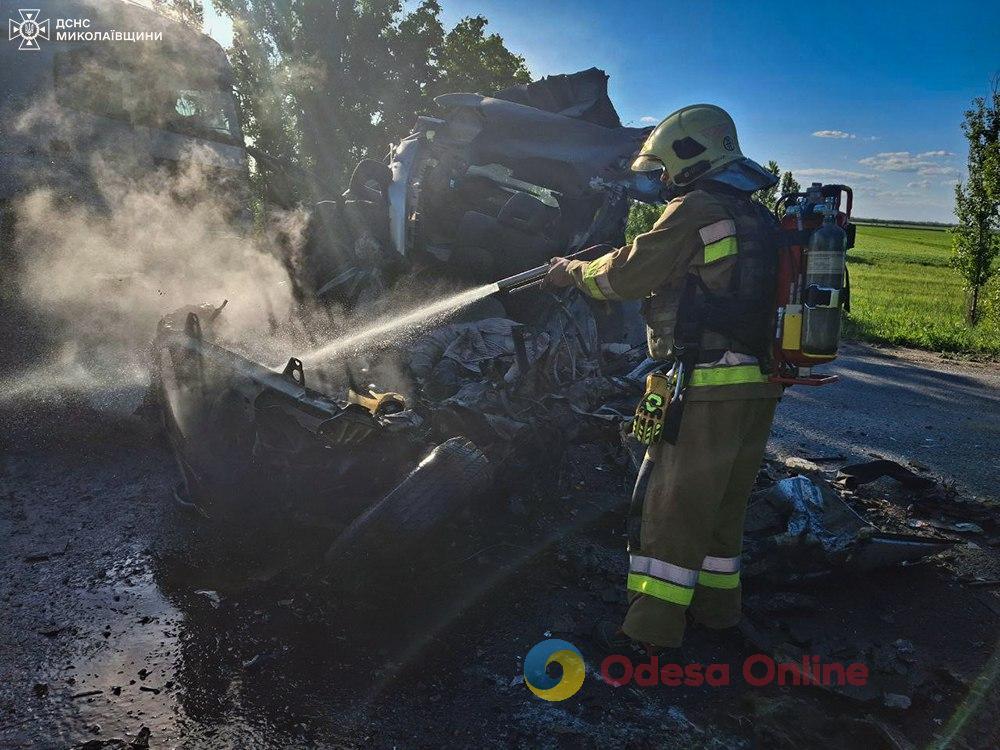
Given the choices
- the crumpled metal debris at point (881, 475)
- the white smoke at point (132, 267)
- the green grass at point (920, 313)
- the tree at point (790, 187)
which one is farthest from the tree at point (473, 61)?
the crumpled metal debris at point (881, 475)

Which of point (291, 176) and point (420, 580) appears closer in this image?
point (420, 580)

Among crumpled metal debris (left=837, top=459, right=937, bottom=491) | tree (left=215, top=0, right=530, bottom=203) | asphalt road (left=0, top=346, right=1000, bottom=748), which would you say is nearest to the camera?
asphalt road (left=0, top=346, right=1000, bottom=748)

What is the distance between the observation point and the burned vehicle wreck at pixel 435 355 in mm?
3232

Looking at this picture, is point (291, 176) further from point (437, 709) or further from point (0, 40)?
point (437, 709)

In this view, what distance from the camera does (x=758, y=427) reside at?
262cm

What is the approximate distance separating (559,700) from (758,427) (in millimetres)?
1337

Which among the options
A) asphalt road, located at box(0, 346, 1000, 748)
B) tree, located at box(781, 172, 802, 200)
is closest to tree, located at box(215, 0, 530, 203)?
tree, located at box(781, 172, 802, 200)

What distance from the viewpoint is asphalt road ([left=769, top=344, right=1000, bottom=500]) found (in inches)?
185

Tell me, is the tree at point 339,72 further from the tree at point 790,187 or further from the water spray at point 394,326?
the water spray at point 394,326

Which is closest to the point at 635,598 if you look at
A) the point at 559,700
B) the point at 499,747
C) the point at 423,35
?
the point at 559,700

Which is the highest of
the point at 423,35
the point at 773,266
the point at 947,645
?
the point at 423,35

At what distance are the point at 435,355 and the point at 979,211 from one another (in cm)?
1187

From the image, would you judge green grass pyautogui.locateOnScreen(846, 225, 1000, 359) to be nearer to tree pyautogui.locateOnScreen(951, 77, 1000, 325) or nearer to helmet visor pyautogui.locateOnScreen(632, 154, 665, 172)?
tree pyautogui.locateOnScreen(951, 77, 1000, 325)

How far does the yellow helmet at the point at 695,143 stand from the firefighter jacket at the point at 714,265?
0.39 feet
